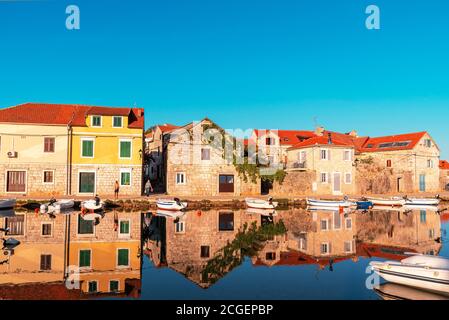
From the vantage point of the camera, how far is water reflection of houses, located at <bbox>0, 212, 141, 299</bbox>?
10609 mm

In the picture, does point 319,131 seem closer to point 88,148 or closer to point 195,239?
point 88,148

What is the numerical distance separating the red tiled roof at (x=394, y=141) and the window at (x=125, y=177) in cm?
3509

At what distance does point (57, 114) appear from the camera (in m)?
33.9

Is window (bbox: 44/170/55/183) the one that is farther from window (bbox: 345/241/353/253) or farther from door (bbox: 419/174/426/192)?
door (bbox: 419/174/426/192)

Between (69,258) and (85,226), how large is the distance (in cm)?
686

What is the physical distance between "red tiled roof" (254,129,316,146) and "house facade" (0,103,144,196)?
23021 millimetres

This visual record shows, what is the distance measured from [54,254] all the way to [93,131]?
19.6 m

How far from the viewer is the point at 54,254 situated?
14680mm

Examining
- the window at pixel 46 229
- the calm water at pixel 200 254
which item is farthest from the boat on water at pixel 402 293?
the window at pixel 46 229

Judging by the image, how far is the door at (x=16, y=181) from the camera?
102 ft

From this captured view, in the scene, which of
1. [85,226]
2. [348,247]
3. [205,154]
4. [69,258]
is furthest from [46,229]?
[205,154]

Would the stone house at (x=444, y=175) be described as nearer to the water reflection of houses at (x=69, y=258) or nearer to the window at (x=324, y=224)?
the window at (x=324, y=224)

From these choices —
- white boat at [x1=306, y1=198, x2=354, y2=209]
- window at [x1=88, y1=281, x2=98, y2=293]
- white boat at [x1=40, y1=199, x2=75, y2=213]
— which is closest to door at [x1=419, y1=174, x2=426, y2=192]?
white boat at [x1=306, y1=198, x2=354, y2=209]

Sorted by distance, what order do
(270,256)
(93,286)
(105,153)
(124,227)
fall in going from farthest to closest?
(105,153)
(124,227)
(270,256)
(93,286)
